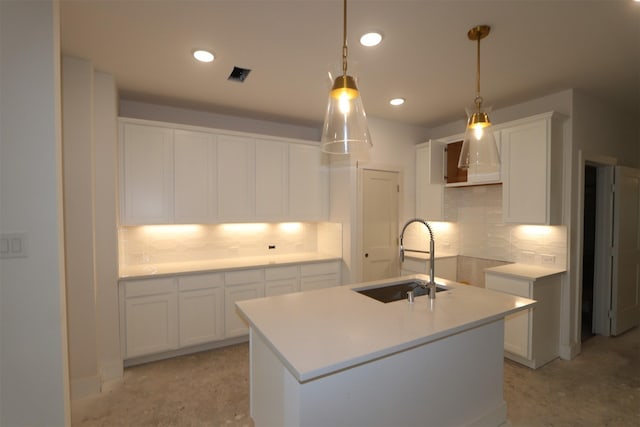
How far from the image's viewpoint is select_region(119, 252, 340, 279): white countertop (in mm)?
2998

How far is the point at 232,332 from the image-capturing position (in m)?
3.31

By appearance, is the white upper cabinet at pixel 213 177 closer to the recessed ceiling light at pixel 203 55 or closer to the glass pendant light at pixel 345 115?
the recessed ceiling light at pixel 203 55

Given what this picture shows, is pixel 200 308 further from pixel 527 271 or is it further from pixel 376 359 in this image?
pixel 527 271

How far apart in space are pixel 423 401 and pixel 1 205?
2.33m

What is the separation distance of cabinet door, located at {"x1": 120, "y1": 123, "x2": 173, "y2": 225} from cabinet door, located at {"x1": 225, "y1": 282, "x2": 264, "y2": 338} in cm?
101

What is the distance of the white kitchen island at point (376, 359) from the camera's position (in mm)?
1375

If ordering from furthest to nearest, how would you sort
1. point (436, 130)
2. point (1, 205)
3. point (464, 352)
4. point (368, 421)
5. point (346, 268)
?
point (436, 130) → point (346, 268) → point (464, 352) → point (368, 421) → point (1, 205)

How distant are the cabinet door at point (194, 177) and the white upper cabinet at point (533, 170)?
3.17 m

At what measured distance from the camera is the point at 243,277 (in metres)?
3.35

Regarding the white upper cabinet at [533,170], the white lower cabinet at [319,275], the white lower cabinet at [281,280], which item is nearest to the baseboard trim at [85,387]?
the white lower cabinet at [281,280]

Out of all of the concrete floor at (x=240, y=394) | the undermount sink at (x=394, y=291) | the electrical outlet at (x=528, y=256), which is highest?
the electrical outlet at (x=528, y=256)

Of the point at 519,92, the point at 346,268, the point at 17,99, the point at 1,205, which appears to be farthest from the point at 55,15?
the point at 519,92

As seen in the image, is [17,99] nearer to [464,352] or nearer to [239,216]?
[239,216]

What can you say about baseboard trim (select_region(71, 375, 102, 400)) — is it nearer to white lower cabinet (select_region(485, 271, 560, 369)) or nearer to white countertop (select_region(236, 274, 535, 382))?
white countertop (select_region(236, 274, 535, 382))
